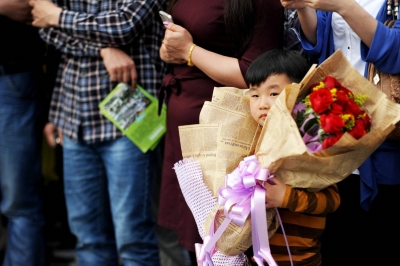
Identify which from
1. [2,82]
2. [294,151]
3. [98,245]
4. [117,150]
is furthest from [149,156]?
[294,151]

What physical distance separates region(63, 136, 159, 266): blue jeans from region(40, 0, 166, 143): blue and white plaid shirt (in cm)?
10

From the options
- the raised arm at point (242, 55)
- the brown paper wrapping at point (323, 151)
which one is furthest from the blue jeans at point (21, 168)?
the brown paper wrapping at point (323, 151)

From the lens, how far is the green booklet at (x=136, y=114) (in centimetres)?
293

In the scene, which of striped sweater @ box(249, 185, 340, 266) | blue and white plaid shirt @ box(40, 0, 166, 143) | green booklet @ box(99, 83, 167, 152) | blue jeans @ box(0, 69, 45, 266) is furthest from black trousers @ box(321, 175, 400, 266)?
blue jeans @ box(0, 69, 45, 266)

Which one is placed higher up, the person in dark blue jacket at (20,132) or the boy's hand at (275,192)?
the boy's hand at (275,192)

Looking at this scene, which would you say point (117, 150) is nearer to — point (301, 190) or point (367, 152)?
point (301, 190)

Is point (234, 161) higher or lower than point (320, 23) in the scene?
lower

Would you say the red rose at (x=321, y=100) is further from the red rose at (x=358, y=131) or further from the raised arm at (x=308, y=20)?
the raised arm at (x=308, y=20)

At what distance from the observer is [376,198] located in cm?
223

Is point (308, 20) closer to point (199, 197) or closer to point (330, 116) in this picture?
point (330, 116)

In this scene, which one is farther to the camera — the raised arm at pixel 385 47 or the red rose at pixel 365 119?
the raised arm at pixel 385 47

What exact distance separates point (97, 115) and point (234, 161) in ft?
3.44

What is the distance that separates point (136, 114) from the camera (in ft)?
9.68

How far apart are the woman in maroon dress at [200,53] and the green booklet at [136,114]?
0.24 metres
